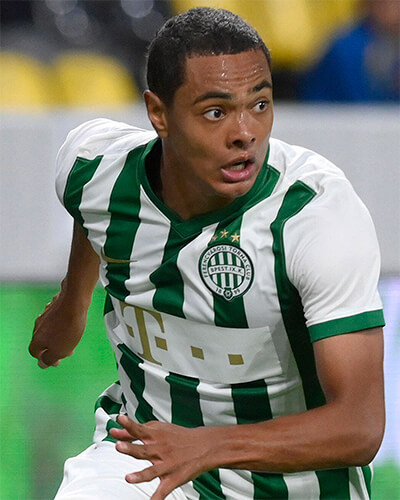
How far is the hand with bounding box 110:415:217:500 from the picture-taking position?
175 cm

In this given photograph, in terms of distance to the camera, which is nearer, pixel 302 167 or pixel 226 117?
pixel 226 117

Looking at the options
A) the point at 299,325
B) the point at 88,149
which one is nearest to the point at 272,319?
the point at 299,325

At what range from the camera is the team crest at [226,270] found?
2.04m

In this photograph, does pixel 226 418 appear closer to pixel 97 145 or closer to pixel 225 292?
pixel 225 292

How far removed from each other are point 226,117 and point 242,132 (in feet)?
0.16


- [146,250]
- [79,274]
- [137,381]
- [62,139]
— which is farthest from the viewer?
[62,139]

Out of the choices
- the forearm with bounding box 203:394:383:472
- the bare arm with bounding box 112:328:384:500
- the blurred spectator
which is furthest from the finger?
the blurred spectator

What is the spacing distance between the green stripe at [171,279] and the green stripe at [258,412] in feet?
0.66

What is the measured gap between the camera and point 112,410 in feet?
7.96

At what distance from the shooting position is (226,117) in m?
1.98

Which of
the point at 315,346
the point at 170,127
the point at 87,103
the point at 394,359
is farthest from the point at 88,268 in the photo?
the point at 87,103

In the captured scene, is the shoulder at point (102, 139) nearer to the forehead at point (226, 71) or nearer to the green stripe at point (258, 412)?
the forehead at point (226, 71)

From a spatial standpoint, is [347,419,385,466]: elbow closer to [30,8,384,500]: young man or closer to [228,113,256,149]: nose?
[30,8,384,500]: young man

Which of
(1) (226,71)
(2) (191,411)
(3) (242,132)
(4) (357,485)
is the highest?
(1) (226,71)
